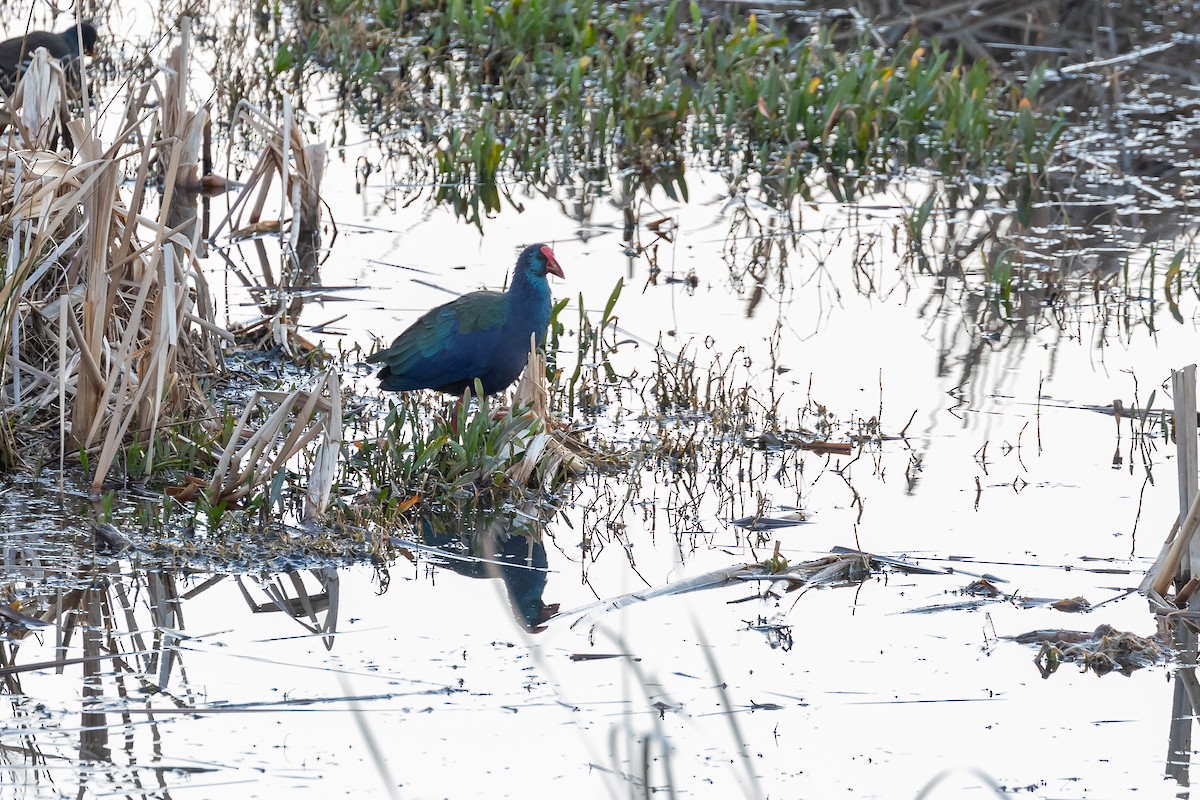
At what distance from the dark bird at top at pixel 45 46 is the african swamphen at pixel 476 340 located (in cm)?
325

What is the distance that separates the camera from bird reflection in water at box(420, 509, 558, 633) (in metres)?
4.75

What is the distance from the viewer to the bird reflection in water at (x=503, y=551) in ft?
15.6

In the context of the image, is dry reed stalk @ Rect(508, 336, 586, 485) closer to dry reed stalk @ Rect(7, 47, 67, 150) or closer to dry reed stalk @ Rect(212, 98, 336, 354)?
dry reed stalk @ Rect(212, 98, 336, 354)

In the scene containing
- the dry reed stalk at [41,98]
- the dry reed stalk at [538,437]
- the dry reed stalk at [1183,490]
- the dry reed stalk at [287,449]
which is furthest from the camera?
the dry reed stalk at [41,98]

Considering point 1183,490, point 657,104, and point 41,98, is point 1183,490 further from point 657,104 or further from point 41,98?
point 657,104

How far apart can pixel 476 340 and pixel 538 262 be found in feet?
1.27

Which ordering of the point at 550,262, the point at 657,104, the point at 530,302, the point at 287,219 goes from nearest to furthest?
the point at 530,302 → the point at 550,262 → the point at 287,219 → the point at 657,104

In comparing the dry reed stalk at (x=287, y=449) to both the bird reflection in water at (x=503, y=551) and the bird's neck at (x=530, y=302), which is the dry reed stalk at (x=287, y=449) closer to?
the bird reflection in water at (x=503, y=551)

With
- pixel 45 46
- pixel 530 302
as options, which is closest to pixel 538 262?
pixel 530 302

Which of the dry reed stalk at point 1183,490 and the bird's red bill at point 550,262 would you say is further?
the bird's red bill at point 550,262

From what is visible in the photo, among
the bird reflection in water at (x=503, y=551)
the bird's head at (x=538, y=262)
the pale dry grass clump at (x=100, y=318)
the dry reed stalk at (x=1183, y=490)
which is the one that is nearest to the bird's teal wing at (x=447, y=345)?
the bird's head at (x=538, y=262)

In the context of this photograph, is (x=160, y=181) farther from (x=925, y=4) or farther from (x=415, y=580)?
(x=925, y=4)

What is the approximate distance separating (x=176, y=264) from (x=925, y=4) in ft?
30.3

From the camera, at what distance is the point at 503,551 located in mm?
5133
